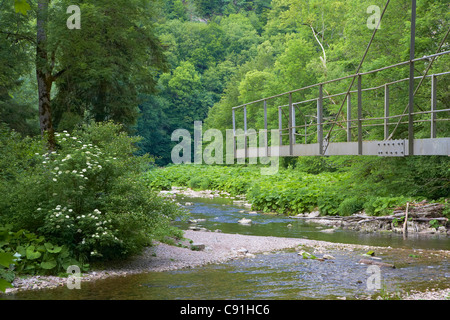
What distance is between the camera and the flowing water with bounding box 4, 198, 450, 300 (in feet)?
30.9

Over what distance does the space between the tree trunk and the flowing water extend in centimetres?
1065

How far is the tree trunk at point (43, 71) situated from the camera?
793 inches

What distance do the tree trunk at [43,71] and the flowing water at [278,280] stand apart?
419 inches

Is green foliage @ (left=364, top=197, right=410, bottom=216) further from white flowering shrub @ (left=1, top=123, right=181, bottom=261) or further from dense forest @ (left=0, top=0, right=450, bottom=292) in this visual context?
white flowering shrub @ (left=1, top=123, right=181, bottom=261)

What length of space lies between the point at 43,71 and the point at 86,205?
36.5ft

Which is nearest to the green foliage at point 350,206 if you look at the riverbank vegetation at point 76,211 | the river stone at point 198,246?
the river stone at point 198,246

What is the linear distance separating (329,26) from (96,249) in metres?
40.2

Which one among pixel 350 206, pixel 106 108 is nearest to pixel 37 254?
pixel 106 108

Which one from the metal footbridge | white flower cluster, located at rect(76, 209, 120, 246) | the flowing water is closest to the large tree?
the metal footbridge
